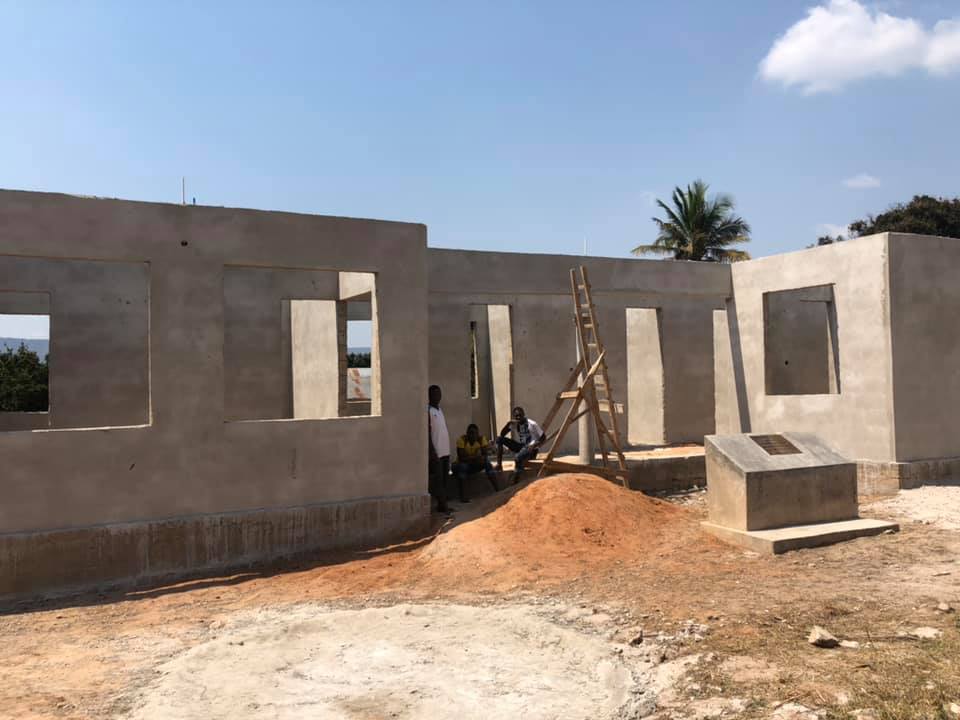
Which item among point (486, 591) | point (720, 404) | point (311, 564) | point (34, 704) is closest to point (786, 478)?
point (486, 591)

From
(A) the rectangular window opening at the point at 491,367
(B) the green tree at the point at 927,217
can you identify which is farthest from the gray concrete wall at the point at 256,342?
(B) the green tree at the point at 927,217

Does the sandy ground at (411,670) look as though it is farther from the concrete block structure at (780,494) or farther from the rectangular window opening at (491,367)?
the rectangular window opening at (491,367)

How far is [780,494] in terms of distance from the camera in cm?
888

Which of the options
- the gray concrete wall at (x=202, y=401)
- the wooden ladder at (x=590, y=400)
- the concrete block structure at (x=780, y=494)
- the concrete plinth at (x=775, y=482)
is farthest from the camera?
the wooden ladder at (x=590, y=400)

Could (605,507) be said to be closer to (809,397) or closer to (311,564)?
(311,564)

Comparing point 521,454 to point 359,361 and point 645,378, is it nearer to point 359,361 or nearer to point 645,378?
point 645,378

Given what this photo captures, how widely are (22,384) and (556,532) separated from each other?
892 inches

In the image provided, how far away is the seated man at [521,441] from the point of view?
37.1 feet

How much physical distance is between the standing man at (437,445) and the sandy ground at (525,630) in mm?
983

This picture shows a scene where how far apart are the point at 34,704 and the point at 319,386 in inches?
416

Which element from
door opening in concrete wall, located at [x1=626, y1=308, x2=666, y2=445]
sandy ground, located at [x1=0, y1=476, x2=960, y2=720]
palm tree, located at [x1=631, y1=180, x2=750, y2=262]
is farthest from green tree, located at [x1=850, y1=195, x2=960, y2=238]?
sandy ground, located at [x1=0, y1=476, x2=960, y2=720]

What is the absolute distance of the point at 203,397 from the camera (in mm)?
8531

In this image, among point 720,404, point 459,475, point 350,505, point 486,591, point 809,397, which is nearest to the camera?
point 486,591

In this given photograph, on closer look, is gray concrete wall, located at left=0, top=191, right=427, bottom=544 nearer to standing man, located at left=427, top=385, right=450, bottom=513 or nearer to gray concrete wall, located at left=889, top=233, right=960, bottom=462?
standing man, located at left=427, top=385, right=450, bottom=513
